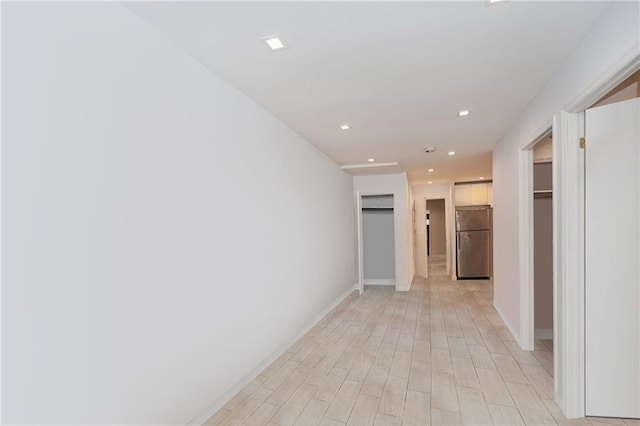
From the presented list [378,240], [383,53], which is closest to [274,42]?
[383,53]

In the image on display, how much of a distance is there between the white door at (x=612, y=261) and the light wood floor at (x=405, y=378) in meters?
0.21

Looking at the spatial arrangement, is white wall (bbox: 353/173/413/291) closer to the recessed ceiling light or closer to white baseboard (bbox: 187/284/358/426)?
white baseboard (bbox: 187/284/358/426)

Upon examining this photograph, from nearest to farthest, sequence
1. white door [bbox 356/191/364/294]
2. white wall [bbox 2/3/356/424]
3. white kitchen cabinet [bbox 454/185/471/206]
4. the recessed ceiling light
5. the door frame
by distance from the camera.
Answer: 1. white wall [bbox 2/3/356/424]
2. the recessed ceiling light
3. the door frame
4. white door [bbox 356/191/364/294]
5. white kitchen cabinet [bbox 454/185/471/206]

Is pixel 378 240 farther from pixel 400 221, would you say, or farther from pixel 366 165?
pixel 366 165

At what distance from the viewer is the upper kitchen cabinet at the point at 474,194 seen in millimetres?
8094

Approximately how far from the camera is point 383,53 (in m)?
2.05

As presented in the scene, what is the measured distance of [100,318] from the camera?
1450 millimetres

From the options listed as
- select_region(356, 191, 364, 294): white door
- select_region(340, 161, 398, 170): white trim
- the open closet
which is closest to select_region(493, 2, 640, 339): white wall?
select_region(340, 161, 398, 170): white trim

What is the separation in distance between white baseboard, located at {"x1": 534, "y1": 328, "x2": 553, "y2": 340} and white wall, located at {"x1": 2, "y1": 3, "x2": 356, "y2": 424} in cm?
315

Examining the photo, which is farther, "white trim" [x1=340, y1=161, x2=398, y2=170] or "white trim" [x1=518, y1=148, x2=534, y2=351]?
"white trim" [x1=340, y1=161, x2=398, y2=170]

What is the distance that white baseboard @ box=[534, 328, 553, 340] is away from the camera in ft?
11.7

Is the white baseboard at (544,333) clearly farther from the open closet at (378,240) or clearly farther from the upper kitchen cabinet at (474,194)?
the upper kitchen cabinet at (474,194)

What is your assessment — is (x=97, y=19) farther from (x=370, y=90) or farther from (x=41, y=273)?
(x=370, y=90)

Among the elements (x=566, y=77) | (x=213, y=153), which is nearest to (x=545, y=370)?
(x=566, y=77)
